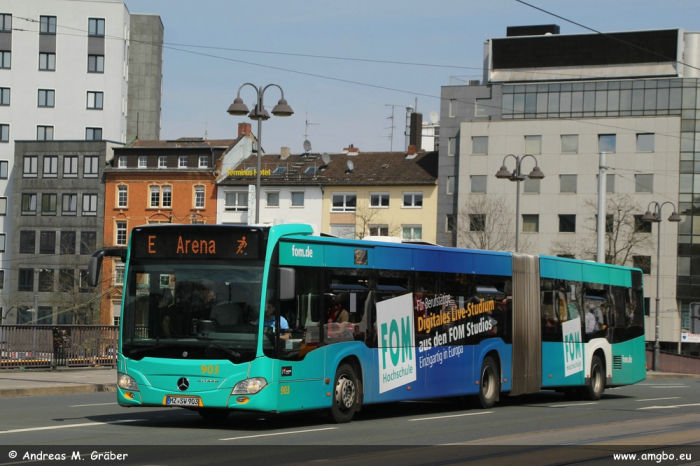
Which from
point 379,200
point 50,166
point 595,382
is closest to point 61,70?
point 50,166

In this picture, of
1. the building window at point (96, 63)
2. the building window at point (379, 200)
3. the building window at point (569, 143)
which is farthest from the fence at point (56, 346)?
the building window at point (96, 63)

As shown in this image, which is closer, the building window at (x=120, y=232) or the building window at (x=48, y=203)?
the building window at (x=120, y=232)

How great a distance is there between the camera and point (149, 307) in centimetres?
1527

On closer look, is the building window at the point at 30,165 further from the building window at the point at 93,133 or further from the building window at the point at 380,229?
the building window at the point at 380,229

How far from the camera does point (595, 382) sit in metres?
25.0

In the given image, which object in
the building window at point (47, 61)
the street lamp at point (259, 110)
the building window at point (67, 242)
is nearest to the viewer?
the street lamp at point (259, 110)

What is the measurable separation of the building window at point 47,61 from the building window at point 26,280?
58.3 feet

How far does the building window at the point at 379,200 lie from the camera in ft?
278

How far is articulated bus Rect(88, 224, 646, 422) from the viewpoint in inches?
586

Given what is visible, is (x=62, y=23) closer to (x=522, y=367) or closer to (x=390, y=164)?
(x=390, y=164)

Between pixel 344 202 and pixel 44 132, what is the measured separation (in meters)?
27.4

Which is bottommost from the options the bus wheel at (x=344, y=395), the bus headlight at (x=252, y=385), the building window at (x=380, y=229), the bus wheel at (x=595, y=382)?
the bus wheel at (x=595, y=382)

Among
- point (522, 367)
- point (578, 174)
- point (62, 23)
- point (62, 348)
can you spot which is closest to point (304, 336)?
point (522, 367)

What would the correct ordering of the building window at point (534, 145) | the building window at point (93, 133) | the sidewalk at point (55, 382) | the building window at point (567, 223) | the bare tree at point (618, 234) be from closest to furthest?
the sidewalk at point (55, 382), the bare tree at point (618, 234), the building window at point (567, 223), the building window at point (534, 145), the building window at point (93, 133)
